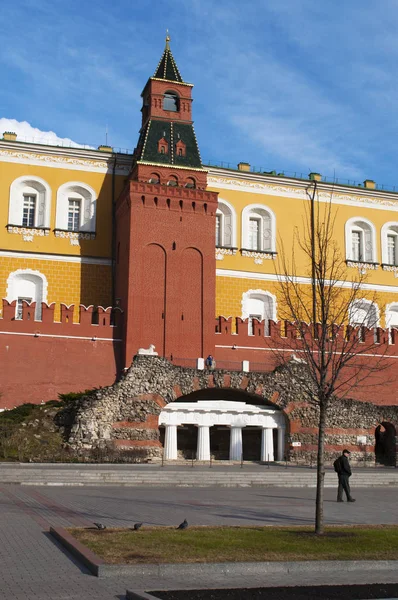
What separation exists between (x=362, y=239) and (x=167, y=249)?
15985 millimetres

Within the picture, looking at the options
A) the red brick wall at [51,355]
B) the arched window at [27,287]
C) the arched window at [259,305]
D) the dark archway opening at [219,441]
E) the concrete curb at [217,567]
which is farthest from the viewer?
the arched window at [259,305]

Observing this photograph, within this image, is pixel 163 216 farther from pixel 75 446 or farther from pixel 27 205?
pixel 75 446

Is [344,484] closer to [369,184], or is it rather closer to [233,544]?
[233,544]

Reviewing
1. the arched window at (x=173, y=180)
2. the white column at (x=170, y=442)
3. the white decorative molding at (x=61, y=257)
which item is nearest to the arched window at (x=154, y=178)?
the arched window at (x=173, y=180)

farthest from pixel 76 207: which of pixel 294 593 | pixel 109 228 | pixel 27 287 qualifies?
pixel 294 593

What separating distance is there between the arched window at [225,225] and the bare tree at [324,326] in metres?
3.16

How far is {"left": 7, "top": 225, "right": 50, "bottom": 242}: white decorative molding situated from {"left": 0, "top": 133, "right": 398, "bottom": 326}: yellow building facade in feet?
0.17

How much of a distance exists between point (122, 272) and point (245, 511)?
20.8 m

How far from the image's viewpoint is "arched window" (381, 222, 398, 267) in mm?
44906

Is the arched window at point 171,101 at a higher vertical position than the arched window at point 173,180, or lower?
higher

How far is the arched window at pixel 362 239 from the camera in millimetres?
44469

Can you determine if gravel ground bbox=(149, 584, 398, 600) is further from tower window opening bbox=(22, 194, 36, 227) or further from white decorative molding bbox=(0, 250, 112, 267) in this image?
tower window opening bbox=(22, 194, 36, 227)

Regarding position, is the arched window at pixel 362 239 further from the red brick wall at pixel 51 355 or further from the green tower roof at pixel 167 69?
the red brick wall at pixel 51 355

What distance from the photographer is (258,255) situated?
4141 centimetres
